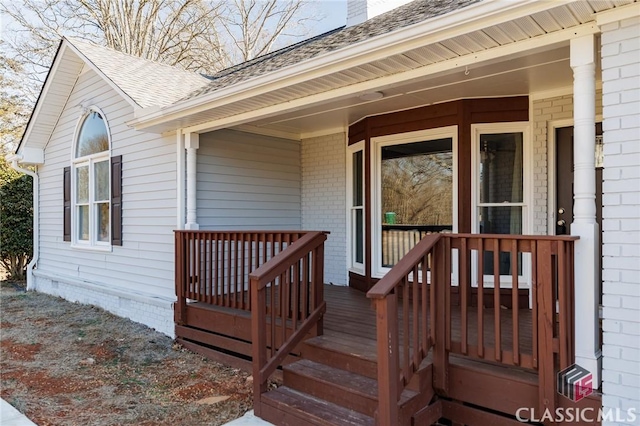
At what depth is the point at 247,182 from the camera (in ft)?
20.6

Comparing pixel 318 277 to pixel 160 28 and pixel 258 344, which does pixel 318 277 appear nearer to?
pixel 258 344

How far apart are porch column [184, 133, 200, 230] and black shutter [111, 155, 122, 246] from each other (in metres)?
1.82

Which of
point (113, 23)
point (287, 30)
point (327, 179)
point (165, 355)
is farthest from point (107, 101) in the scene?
point (287, 30)

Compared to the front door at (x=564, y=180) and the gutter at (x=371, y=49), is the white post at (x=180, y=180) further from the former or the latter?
the front door at (x=564, y=180)

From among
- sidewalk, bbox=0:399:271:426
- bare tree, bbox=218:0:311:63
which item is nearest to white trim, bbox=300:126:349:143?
sidewalk, bbox=0:399:271:426

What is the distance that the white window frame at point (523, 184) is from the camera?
15.0 feet

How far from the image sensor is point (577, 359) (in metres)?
2.62

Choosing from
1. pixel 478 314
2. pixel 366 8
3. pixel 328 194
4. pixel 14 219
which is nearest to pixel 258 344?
pixel 478 314

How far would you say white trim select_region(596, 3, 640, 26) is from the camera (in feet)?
8.00

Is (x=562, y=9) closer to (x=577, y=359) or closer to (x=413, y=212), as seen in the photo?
(x=577, y=359)

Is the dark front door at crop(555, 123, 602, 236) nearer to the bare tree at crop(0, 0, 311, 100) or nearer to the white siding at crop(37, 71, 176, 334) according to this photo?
the white siding at crop(37, 71, 176, 334)

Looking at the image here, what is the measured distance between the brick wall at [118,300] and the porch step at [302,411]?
285 centimetres

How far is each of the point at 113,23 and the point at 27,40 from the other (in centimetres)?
270

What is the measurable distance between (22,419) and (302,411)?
2195 millimetres
